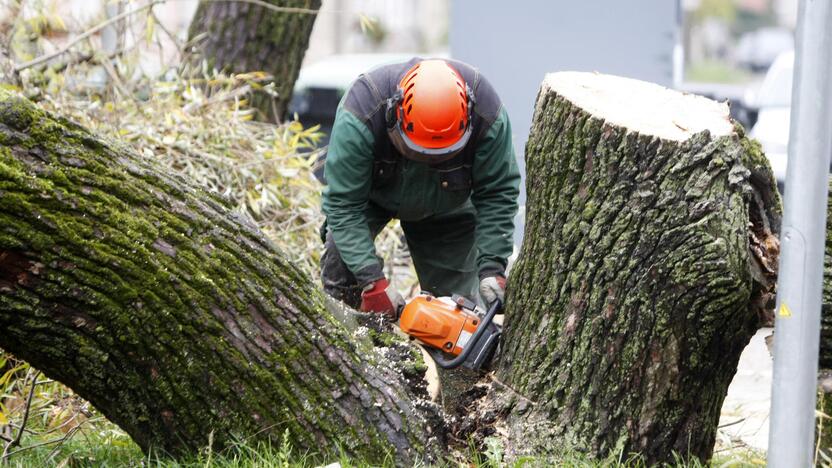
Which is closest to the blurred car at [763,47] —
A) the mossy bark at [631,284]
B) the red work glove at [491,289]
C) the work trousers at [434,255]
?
the work trousers at [434,255]

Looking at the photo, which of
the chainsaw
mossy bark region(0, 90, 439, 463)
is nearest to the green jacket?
the chainsaw

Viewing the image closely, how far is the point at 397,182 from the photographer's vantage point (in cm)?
405

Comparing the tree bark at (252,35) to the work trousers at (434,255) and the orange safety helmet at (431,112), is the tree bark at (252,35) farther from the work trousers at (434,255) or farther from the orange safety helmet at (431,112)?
the orange safety helmet at (431,112)

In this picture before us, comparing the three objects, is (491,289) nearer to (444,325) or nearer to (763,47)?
(444,325)

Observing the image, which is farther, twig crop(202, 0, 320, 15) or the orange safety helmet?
twig crop(202, 0, 320, 15)

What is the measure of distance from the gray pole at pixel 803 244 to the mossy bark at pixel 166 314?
1145mm

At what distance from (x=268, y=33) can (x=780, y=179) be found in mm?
4743

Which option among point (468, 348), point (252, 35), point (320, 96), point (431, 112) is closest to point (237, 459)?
point (468, 348)

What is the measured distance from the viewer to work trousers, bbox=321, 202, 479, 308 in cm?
436

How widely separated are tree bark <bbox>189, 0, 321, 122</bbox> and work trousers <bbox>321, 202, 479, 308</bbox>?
212cm

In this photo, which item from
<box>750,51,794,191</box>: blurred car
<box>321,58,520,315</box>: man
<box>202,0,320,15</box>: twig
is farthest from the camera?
<box>750,51,794,191</box>: blurred car

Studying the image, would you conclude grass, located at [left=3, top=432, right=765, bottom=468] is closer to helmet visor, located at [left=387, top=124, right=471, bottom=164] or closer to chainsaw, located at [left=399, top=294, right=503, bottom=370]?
chainsaw, located at [left=399, top=294, right=503, bottom=370]


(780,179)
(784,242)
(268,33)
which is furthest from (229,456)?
(780,179)

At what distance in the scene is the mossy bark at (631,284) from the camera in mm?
2609
